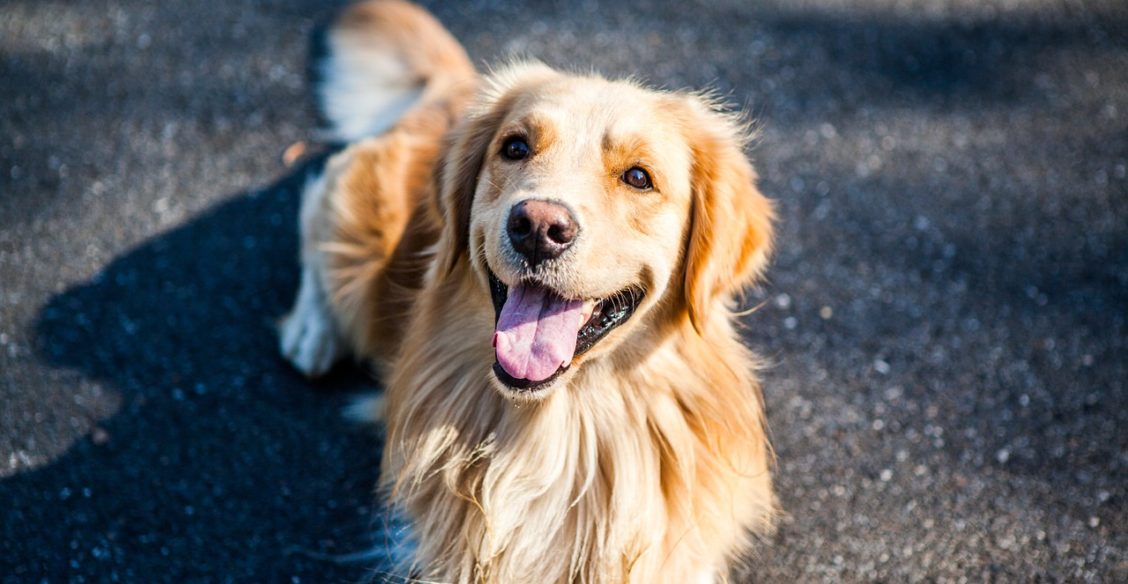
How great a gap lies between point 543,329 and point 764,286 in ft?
6.34

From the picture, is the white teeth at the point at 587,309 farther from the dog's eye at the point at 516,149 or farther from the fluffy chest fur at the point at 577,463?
the dog's eye at the point at 516,149

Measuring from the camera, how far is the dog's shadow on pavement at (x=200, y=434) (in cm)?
303

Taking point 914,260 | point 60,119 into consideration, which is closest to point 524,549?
point 914,260

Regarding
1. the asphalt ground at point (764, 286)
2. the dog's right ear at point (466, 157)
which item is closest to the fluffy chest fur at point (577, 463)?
the dog's right ear at point (466, 157)

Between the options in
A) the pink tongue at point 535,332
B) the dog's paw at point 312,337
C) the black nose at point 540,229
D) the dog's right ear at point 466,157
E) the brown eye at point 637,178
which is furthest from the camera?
the dog's paw at point 312,337

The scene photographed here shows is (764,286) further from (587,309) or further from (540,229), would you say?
(540,229)

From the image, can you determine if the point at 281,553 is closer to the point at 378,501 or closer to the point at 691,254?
the point at 378,501

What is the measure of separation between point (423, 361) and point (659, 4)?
3600 millimetres

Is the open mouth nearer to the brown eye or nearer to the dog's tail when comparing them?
the brown eye

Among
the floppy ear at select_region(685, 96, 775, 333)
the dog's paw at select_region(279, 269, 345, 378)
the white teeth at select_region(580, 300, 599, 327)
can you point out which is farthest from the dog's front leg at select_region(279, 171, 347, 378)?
the floppy ear at select_region(685, 96, 775, 333)

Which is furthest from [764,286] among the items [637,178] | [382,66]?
[382,66]

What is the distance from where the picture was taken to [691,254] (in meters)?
2.64

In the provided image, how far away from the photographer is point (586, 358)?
2.53 metres

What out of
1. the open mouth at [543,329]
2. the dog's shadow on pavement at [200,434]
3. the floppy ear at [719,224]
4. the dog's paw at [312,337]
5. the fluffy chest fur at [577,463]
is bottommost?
the dog's shadow on pavement at [200,434]
